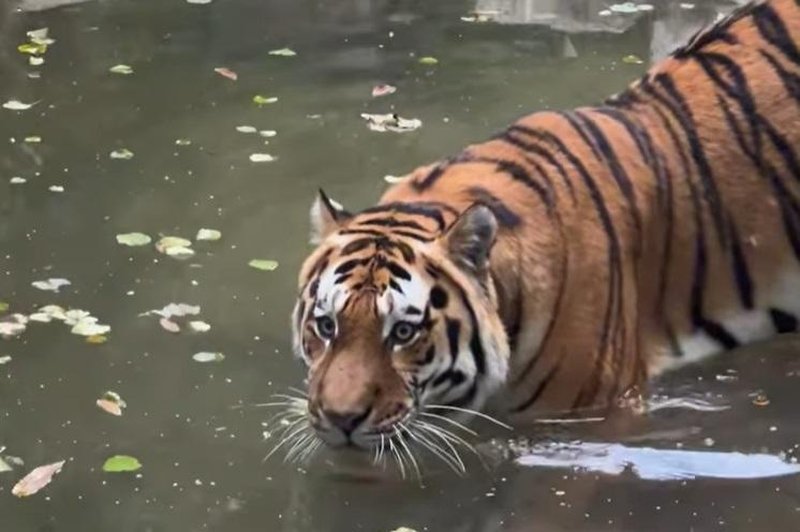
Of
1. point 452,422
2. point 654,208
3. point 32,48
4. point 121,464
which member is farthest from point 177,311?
point 32,48

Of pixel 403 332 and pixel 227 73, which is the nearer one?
pixel 403 332

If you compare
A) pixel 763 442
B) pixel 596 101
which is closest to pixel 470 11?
pixel 596 101

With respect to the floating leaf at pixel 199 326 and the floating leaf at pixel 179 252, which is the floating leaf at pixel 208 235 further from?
the floating leaf at pixel 199 326

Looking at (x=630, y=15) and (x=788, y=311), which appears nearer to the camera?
(x=788, y=311)

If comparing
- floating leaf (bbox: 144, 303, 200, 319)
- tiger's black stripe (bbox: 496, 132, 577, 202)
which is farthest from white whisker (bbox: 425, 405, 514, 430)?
floating leaf (bbox: 144, 303, 200, 319)

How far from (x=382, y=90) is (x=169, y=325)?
2.72 meters

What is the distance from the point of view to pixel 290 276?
5.50m

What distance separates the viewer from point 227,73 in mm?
7746

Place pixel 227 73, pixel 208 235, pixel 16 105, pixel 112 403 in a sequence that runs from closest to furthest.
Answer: pixel 112 403 → pixel 208 235 → pixel 16 105 → pixel 227 73

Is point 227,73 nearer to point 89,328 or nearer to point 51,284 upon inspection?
point 51,284

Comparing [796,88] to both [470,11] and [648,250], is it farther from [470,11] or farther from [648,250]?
[470,11]

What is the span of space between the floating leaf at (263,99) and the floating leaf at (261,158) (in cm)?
71

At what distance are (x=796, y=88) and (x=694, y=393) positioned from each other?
1.08m

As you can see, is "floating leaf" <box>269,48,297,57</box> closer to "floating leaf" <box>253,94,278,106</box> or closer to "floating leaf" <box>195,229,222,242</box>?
"floating leaf" <box>253,94,278,106</box>
